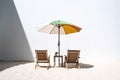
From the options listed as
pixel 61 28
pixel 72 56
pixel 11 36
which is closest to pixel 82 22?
pixel 61 28

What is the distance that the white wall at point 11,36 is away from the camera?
1184 centimetres

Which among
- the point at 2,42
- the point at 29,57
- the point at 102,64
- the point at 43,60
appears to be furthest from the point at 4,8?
the point at 102,64

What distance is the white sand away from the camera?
837 cm

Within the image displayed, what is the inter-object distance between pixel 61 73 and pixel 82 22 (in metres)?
3.37

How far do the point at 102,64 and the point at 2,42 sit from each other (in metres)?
4.99

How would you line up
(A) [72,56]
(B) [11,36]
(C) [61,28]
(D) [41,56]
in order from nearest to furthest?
(A) [72,56]
(D) [41,56]
(C) [61,28]
(B) [11,36]

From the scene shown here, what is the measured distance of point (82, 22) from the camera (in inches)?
456

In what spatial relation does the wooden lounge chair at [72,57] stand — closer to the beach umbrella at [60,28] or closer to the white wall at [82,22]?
the beach umbrella at [60,28]

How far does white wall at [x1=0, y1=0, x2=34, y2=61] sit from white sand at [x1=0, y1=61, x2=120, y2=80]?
154cm

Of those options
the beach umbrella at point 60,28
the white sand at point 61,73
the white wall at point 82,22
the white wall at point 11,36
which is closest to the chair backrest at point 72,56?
the white sand at point 61,73

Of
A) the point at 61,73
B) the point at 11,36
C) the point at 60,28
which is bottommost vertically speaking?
the point at 61,73

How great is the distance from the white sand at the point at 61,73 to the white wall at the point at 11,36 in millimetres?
1537

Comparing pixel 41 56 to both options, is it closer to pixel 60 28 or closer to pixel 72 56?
pixel 72 56

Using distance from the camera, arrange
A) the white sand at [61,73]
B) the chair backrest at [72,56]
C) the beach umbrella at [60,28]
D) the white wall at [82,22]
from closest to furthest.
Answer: the white sand at [61,73] < the chair backrest at [72,56] < the beach umbrella at [60,28] < the white wall at [82,22]
